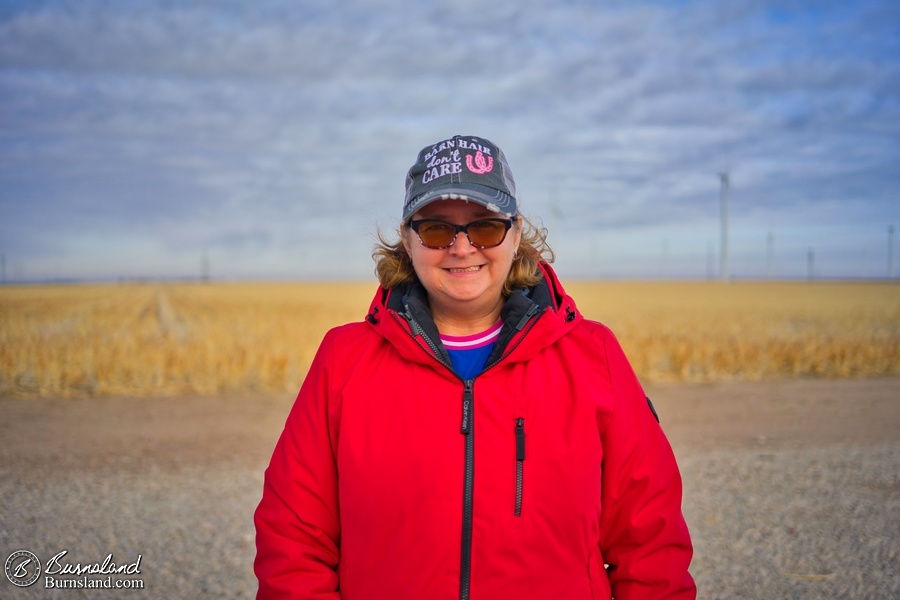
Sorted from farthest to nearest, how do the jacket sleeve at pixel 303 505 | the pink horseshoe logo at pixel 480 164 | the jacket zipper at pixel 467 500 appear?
1. the pink horseshoe logo at pixel 480 164
2. the jacket sleeve at pixel 303 505
3. the jacket zipper at pixel 467 500

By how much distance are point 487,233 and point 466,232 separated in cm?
7

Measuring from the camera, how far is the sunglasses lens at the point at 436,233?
2.21 meters

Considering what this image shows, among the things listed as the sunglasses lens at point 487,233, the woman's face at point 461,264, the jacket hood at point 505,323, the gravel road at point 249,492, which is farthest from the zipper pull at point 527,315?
the gravel road at point 249,492

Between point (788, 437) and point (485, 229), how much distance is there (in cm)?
673

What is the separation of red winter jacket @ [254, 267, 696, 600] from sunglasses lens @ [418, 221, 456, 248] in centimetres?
24

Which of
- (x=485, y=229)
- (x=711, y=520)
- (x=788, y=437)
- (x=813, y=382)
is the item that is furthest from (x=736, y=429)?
(x=485, y=229)

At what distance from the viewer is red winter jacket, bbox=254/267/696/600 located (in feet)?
6.39

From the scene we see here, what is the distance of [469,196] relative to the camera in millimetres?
2113

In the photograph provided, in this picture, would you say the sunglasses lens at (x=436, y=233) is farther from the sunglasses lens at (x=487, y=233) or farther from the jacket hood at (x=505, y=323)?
the jacket hood at (x=505, y=323)

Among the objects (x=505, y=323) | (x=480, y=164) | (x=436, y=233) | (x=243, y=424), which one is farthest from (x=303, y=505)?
(x=243, y=424)

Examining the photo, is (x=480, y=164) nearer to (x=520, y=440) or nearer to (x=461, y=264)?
(x=461, y=264)

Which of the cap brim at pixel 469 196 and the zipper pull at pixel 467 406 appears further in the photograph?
the cap brim at pixel 469 196

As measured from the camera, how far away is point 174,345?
1301cm

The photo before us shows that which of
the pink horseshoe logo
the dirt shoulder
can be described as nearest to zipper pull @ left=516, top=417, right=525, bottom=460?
the pink horseshoe logo
